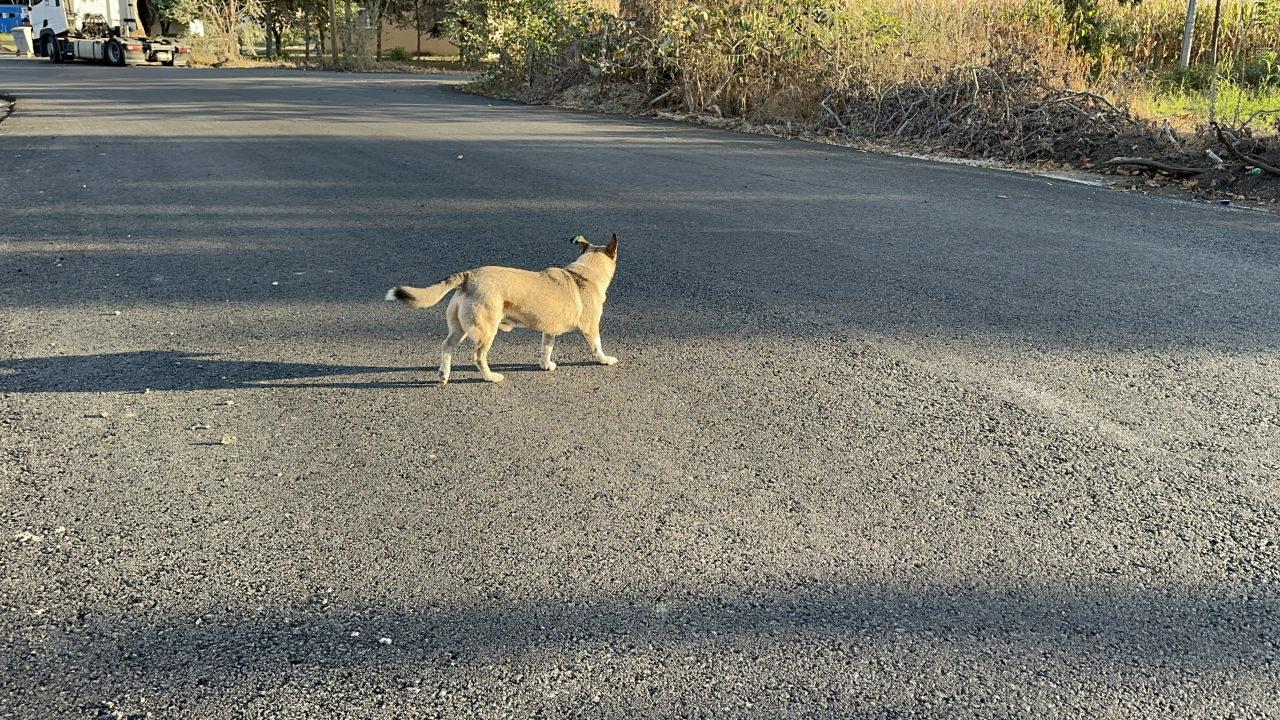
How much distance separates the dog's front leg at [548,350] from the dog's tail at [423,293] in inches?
20.8

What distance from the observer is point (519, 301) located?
4.46 m

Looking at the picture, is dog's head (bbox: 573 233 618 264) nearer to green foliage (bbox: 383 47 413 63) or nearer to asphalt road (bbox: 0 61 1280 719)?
asphalt road (bbox: 0 61 1280 719)

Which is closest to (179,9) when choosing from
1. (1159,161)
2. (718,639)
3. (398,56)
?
→ (398,56)

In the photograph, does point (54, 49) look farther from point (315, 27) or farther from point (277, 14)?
point (315, 27)

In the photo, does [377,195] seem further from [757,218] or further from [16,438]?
[16,438]

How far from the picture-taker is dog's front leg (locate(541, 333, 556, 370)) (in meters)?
4.77

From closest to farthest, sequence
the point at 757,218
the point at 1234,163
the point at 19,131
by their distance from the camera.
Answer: the point at 757,218, the point at 1234,163, the point at 19,131

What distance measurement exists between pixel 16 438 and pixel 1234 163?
1114cm

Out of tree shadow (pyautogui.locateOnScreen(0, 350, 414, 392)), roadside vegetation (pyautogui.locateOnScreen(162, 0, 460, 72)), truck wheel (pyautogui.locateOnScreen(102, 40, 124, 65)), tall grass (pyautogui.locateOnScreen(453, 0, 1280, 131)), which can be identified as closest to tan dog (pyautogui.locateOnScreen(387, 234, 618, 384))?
tree shadow (pyautogui.locateOnScreen(0, 350, 414, 392))

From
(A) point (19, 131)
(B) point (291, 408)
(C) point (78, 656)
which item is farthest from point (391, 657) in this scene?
(A) point (19, 131)

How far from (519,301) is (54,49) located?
43982 millimetres

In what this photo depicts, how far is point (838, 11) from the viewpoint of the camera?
1692 cm

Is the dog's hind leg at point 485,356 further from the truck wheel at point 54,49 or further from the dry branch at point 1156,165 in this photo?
the truck wheel at point 54,49

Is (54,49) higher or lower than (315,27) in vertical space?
lower
